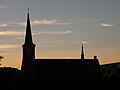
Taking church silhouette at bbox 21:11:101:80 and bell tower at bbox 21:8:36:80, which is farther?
church silhouette at bbox 21:11:101:80

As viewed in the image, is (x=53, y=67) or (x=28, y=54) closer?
(x=28, y=54)

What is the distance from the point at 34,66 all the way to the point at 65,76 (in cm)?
817

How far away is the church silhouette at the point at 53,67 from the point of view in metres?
80.7

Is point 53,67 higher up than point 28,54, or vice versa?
point 28,54

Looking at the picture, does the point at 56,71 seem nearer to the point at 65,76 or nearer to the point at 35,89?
the point at 65,76

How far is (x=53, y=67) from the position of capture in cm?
8825

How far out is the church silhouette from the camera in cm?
8069

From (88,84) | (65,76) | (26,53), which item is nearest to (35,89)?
(88,84)

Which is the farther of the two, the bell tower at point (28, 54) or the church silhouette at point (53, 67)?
the church silhouette at point (53, 67)

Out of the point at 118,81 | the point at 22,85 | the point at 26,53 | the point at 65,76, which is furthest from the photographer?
the point at 65,76

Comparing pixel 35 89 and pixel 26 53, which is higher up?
pixel 26 53

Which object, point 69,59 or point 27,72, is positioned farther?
point 69,59

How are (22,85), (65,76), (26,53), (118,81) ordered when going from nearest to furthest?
(22,85) → (118,81) → (26,53) → (65,76)

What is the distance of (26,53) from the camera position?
80.4 m
